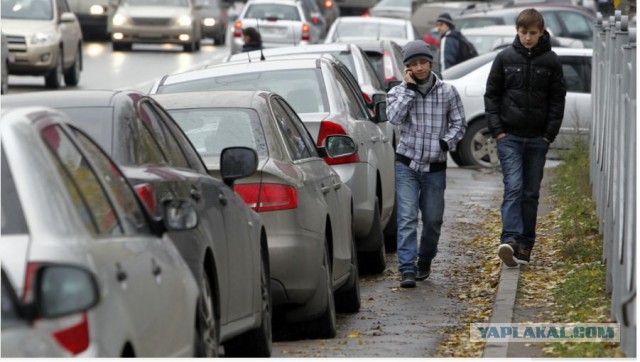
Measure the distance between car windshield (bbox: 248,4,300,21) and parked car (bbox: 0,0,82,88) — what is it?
11176 mm

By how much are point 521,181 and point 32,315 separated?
7.62m

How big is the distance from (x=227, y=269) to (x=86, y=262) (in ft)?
8.07

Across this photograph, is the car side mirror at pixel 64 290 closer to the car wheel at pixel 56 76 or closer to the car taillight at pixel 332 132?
the car taillight at pixel 332 132

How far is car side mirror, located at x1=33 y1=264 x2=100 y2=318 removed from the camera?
4133 millimetres

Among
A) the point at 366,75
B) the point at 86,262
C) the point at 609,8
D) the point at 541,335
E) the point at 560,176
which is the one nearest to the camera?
the point at 86,262

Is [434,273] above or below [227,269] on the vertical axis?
below

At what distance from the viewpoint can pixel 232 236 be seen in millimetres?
7098

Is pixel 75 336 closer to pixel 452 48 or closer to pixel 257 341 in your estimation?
pixel 257 341

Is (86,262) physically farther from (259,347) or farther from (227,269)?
(259,347)

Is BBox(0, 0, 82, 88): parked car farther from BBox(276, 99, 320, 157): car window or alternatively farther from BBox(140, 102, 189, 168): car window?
BBox(140, 102, 189, 168): car window

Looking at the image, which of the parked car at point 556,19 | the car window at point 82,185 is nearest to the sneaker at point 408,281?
the car window at point 82,185

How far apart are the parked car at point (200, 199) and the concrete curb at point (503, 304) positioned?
1.08 m

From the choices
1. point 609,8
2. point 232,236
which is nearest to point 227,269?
point 232,236

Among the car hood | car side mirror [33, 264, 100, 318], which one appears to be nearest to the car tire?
car side mirror [33, 264, 100, 318]
